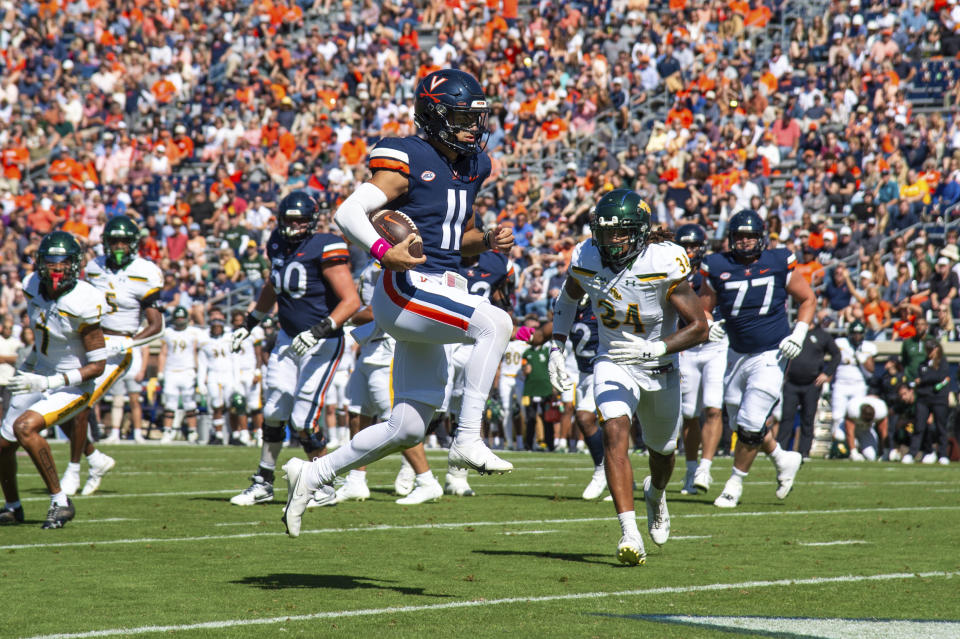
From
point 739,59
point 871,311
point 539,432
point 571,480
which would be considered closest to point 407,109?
point 739,59

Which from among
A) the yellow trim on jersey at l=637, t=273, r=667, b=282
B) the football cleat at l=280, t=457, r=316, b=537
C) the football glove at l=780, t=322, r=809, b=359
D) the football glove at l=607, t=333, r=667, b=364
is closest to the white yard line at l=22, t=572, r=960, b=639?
the football cleat at l=280, t=457, r=316, b=537

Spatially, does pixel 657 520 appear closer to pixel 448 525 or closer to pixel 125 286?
pixel 448 525

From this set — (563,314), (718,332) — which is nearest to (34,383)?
(563,314)

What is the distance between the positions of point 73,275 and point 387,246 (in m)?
3.36

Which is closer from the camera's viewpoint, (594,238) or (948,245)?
(594,238)

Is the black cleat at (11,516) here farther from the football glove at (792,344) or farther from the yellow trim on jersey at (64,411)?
the football glove at (792,344)

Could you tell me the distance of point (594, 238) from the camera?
6.64 metres

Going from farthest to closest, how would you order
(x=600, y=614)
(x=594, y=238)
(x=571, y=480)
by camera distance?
(x=571, y=480)
(x=594, y=238)
(x=600, y=614)

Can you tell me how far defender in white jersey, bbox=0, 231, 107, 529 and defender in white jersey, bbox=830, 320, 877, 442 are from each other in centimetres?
1095

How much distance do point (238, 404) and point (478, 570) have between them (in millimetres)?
13322

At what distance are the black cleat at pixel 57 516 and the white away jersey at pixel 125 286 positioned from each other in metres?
2.93

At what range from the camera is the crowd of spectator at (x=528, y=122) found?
18562mm

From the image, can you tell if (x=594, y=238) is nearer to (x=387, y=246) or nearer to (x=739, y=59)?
(x=387, y=246)

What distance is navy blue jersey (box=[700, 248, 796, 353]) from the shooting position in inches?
385
